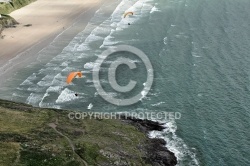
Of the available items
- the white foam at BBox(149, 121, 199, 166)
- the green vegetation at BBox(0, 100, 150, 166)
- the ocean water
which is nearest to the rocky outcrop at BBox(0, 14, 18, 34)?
the ocean water

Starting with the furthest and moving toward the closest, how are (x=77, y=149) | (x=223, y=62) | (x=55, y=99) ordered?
1. (x=223, y=62)
2. (x=55, y=99)
3. (x=77, y=149)

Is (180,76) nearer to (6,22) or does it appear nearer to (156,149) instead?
(156,149)

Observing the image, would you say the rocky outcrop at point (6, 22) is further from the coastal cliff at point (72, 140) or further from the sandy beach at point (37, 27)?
the coastal cliff at point (72, 140)

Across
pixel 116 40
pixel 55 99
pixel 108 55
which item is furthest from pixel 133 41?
pixel 55 99

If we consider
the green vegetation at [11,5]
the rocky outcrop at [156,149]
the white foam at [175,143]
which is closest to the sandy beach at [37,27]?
the green vegetation at [11,5]

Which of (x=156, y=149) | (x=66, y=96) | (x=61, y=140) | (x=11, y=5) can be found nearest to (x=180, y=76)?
(x=66, y=96)

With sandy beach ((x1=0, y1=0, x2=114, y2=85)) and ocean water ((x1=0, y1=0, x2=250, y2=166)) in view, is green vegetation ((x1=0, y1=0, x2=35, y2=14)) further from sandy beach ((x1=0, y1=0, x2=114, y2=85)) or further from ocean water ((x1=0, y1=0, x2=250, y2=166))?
ocean water ((x1=0, y1=0, x2=250, y2=166))

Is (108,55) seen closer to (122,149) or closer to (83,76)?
(83,76)
